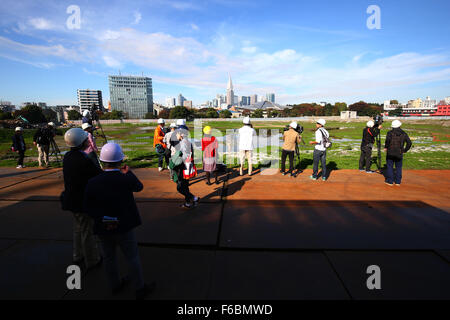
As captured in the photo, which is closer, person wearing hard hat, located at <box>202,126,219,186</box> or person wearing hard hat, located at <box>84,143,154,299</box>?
person wearing hard hat, located at <box>84,143,154,299</box>

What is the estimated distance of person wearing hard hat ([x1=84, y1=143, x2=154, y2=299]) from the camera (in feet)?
7.67

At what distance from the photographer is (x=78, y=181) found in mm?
2814

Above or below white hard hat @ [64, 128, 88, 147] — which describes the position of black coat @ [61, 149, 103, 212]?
below

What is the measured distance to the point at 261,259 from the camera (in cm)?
312

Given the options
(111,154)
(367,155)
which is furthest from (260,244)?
(367,155)

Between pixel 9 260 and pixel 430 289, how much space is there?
545 cm

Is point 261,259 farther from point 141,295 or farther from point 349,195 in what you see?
point 349,195

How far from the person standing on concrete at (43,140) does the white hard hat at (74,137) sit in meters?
7.65

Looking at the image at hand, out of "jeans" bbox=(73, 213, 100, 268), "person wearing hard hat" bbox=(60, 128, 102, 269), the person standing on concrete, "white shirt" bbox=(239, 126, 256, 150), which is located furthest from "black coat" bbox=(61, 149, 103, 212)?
the person standing on concrete

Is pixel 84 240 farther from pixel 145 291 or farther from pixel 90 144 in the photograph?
pixel 90 144

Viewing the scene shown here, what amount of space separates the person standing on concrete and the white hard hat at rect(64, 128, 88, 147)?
7.65 m

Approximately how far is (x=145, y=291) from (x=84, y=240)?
3.90 ft

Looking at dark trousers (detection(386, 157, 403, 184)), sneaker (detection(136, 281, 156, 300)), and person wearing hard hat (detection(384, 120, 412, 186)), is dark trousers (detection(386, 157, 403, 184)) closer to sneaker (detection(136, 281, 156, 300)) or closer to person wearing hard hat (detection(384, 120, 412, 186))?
person wearing hard hat (detection(384, 120, 412, 186))
